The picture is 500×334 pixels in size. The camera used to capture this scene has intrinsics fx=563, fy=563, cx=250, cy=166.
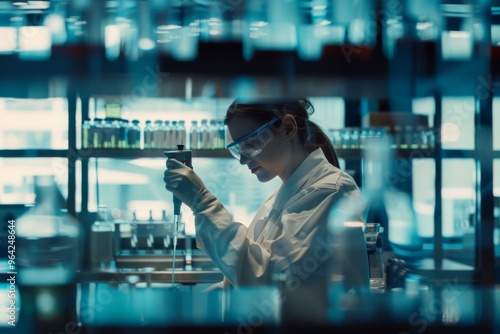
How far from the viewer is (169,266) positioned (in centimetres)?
249

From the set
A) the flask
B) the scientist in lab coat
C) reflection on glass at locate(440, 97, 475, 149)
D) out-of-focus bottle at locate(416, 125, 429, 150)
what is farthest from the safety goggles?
reflection on glass at locate(440, 97, 475, 149)

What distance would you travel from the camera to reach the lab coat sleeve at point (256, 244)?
1.29m

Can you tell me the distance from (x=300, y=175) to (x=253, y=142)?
6.7 inches

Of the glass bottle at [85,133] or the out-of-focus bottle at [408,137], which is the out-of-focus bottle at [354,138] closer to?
the out-of-focus bottle at [408,137]

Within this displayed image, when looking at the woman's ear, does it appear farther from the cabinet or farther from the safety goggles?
the cabinet

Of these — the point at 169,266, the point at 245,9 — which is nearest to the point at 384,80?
the point at 245,9

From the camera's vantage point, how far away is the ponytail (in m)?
1.59

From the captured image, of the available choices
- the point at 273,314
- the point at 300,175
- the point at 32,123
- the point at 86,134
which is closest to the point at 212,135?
the point at 86,134

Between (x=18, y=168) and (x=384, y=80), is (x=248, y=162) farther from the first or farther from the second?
(x=18, y=168)

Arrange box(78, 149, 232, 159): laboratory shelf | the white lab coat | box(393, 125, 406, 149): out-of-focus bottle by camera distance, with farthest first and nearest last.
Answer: box(393, 125, 406, 149): out-of-focus bottle < box(78, 149, 232, 159): laboratory shelf < the white lab coat

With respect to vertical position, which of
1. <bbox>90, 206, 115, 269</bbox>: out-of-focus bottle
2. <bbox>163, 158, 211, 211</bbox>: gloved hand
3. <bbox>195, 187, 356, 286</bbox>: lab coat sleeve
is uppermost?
<bbox>163, 158, 211, 211</bbox>: gloved hand

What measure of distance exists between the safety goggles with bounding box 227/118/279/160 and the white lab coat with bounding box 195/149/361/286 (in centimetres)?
15

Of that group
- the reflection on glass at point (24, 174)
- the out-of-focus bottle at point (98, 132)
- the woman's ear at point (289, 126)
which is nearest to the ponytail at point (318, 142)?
the woman's ear at point (289, 126)

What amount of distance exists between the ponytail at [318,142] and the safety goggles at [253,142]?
176 millimetres
